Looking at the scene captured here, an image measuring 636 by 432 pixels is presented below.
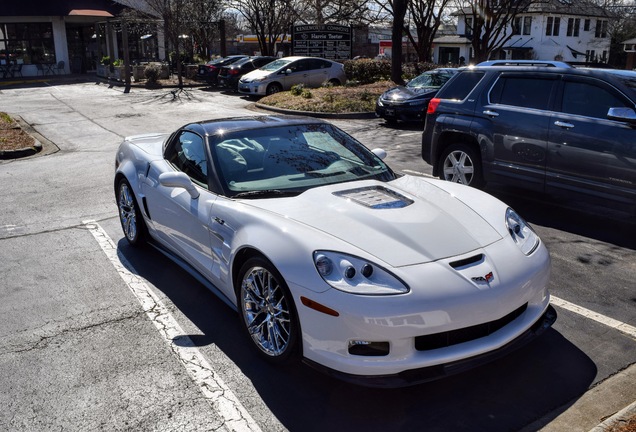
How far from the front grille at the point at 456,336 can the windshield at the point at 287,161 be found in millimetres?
1536

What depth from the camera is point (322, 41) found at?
25.9 metres

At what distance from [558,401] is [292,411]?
5.05ft

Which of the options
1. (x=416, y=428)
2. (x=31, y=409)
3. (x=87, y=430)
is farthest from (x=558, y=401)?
(x=31, y=409)

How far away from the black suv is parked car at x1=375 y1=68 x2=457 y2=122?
23.2ft

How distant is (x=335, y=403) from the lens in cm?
346

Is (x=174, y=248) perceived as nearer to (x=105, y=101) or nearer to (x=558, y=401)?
(x=558, y=401)

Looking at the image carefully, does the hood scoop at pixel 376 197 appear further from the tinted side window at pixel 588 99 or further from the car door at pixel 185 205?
the tinted side window at pixel 588 99

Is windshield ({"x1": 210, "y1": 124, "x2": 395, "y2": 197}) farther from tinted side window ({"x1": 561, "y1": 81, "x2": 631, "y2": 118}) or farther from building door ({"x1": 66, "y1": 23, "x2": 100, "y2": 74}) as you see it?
building door ({"x1": 66, "y1": 23, "x2": 100, "y2": 74})

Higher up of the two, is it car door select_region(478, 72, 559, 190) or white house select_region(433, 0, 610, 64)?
white house select_region(433, 0, 610, 64)

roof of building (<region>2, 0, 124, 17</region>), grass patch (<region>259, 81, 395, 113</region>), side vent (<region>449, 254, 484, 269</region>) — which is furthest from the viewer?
roof of building (<region>2, 0, 124, 17</region>)

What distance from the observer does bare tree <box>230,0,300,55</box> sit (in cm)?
3494

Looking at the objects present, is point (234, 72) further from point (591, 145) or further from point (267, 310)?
point (267, 310)

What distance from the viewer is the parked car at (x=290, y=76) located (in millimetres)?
22141

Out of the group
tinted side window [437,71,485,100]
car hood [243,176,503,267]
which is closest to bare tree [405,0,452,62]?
tinted side window [437,71,485,100]
